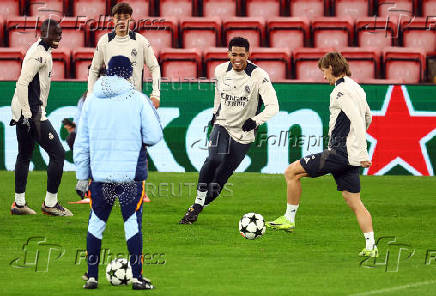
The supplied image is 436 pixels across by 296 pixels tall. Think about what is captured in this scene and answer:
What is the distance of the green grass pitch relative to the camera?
7.61m

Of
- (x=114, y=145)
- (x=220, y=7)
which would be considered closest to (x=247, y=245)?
(x=114, y=145)

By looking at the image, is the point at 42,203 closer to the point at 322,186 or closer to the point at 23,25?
the point at 322,186

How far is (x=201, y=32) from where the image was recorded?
55.5 feet

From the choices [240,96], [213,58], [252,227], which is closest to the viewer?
[252,227]

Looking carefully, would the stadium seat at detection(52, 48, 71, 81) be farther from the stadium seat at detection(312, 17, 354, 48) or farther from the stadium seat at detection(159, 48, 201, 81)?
the stadium seat at detection(312, 17, 354, 48)

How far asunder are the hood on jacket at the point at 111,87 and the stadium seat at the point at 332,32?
1018 centimetres

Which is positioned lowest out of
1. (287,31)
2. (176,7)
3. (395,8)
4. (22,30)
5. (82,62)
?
(82,62)

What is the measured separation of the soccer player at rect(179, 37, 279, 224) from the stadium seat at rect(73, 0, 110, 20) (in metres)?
7.56

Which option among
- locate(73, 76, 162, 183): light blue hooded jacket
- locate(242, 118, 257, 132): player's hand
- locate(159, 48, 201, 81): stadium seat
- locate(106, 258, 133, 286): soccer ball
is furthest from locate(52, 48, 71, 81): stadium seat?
locate(73, 76, 162, 183): light blue hooded jacket

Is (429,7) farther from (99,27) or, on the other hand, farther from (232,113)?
(232,113)

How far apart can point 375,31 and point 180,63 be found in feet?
12.8

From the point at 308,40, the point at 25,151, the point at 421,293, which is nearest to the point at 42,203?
the point at 25,151

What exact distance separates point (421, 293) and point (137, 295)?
234 cm

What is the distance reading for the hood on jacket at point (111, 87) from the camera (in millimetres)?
7074
